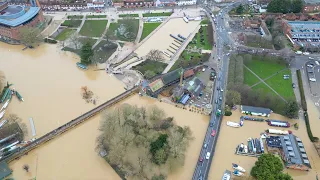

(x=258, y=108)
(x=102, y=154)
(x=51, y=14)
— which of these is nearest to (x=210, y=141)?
(x=258, y=108)

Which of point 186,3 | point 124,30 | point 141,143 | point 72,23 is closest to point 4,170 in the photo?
point 141,143

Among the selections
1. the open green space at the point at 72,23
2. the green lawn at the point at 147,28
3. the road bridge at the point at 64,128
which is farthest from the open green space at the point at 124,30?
the road bridge at the point at 64,128

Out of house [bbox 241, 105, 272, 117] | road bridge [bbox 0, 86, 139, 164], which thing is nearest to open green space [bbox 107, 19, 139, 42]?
road bridge [bbox 0, 86, 139, 164]

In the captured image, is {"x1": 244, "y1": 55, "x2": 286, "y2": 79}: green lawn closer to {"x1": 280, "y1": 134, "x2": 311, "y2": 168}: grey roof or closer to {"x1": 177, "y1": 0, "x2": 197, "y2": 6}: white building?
{"x1": 280, "y1": 134, "x2": 311, "y2": 168}: grey roof

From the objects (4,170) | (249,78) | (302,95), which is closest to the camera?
(4,170)

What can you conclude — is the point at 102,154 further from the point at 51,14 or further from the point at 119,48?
the point at 51,14

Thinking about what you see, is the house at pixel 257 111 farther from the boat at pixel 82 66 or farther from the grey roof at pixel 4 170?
the grey roof at pixel 4 170

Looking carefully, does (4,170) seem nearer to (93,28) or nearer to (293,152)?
(293,152)

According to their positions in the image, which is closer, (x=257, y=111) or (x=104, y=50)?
(x=257, y=111)
